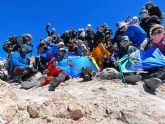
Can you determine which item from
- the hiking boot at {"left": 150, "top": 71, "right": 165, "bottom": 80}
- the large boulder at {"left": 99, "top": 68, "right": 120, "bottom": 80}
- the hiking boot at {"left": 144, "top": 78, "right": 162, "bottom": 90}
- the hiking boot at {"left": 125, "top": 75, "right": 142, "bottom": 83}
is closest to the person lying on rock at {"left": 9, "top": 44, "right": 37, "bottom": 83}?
the large boulder at {"left": 99, "top": 68, "right": 120, "bottom": 80}

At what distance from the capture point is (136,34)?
11773mm

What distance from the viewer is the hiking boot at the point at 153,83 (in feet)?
29.8

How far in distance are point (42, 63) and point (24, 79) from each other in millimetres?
1510

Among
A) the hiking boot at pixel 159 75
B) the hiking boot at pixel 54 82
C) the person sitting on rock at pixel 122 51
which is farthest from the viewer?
the person sitting on rock at pixel 122 51

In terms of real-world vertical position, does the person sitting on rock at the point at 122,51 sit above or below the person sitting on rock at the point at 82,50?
below

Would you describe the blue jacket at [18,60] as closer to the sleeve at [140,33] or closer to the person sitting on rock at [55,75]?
the person sitting on rock at [55,75]

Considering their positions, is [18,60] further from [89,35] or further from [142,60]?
[142,60]

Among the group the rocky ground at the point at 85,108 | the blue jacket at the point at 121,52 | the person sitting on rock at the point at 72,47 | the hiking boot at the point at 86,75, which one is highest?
the person sitting on rock at the point at 72,47

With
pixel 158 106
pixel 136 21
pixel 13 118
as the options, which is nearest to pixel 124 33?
pixel 136 21

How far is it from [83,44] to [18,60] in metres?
2.65

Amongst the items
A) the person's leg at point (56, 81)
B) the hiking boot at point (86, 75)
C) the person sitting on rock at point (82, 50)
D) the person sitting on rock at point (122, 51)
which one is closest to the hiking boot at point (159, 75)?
the person sitting on rock at point (122, 51)

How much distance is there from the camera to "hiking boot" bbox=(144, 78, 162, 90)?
9070 millimetres

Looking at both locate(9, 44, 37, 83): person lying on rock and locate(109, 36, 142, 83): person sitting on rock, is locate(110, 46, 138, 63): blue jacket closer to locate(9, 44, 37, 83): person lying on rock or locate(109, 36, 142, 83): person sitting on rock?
locate(109, 36, 142, 83): person sitting on rock

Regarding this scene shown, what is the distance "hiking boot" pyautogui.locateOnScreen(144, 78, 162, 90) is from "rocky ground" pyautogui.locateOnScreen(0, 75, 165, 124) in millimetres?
294
